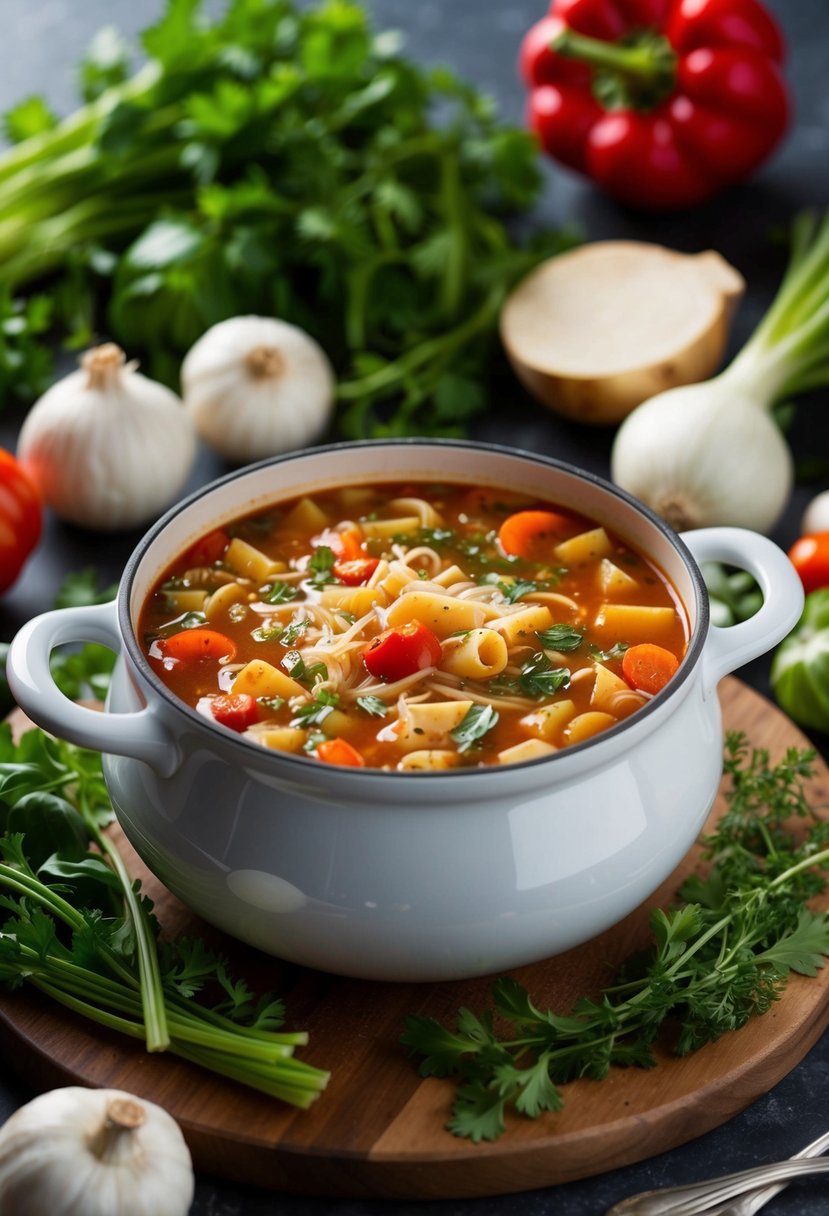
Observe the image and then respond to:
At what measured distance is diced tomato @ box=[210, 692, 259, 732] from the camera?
2918mm

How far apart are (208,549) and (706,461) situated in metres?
1.78

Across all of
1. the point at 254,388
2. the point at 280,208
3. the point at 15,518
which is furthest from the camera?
the point at 280,208

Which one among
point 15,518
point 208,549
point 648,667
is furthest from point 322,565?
point 15,518

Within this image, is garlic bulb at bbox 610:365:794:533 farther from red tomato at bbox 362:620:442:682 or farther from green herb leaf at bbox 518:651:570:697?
red tomato at bbox 362:620:442:682

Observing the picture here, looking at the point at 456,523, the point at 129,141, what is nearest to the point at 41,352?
the point at 129,141

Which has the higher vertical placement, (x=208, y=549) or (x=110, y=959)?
(x=208, y=549)

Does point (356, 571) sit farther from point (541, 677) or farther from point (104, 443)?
point (104, 443)

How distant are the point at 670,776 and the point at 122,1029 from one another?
3.70 ft

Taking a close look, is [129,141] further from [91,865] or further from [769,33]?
[91,865]

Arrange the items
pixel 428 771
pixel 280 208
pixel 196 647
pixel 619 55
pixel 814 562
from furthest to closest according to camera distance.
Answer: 1. pixel 619 55
2. pixel 280 208
3. pixel 814 562
4. pixel 196 647
5. pixel 428 771

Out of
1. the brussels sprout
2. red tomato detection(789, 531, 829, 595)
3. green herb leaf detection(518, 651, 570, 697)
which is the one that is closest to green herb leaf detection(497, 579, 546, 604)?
green herb leaf detection(518, 651, 570, 697)

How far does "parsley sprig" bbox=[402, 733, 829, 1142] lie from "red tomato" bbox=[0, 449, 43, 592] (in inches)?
87.0

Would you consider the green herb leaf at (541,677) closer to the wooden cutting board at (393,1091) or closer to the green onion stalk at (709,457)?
the wooden cutting board at (393,1091)

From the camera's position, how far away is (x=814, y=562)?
13.8 feet
